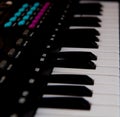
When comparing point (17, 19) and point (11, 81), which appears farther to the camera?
point (17, 19)

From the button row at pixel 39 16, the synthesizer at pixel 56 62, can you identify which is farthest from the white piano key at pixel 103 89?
the button row at pixel 39 16

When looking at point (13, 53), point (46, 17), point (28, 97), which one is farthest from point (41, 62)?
point (46, 17)

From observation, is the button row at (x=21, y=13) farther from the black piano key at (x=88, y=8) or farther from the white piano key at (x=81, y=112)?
the white piano key at (x=81, y=112)

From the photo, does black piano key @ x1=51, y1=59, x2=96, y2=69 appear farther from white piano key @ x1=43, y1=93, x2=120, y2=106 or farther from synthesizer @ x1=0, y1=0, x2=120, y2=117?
white piano key @ x1=43, y1=93, x2=120, y2=106

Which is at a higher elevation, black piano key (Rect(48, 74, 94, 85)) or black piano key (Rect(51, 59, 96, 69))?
black piano key (Rect(48, 74, 94, 85))

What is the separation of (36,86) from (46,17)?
1.79ft

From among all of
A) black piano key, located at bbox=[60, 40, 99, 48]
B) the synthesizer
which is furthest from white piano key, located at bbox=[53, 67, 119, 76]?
black piano key, located at bbox=[60, 40, 99, 48]

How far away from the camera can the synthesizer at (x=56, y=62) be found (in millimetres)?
885

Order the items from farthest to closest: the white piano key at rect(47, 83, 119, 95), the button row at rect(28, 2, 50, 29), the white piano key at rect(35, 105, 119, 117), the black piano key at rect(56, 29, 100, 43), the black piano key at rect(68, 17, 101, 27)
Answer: the black piano key at rect(68, 17, 101, 27) → the black piano key at rect(56, 29, 100, 43) → the button row at rect(28, 2, 50, 29) → the white piano key at rect(47, 83, 119, 95) → the white piano key at rect(35, 105, 119, 117)

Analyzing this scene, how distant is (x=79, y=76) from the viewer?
1074 millimetres

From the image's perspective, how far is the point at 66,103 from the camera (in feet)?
3.04

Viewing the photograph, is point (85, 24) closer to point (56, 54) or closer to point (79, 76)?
point (56, 54)

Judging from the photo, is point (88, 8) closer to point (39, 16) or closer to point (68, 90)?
point (39, 16)

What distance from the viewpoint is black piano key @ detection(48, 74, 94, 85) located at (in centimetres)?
104
